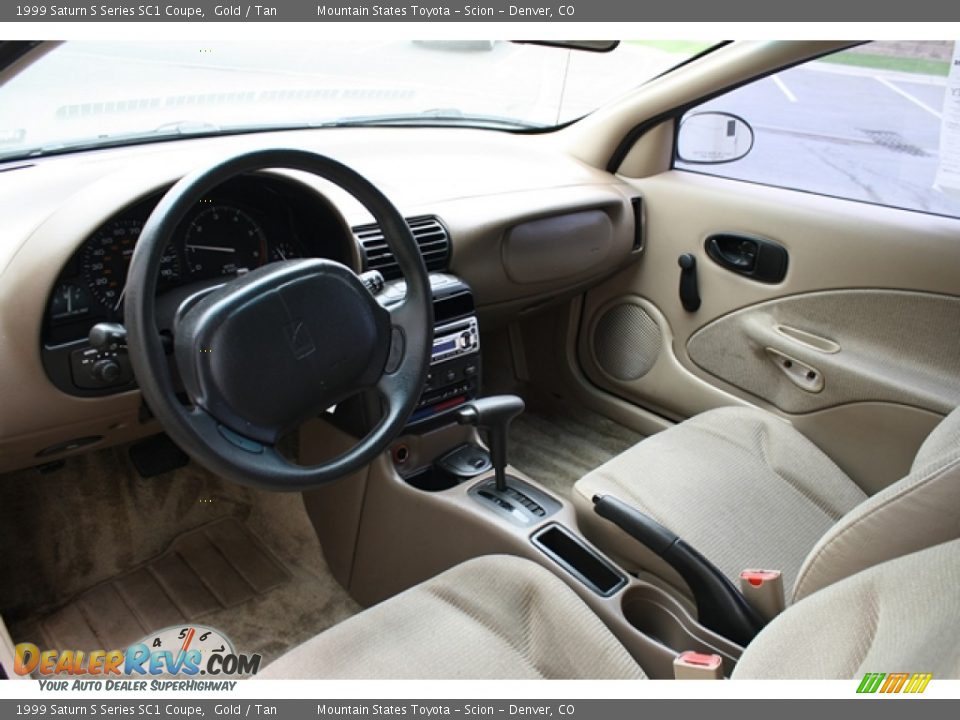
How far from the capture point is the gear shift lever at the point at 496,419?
5.41 feet

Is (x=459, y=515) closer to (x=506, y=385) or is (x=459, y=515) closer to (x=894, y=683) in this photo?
(x=894, y=683)

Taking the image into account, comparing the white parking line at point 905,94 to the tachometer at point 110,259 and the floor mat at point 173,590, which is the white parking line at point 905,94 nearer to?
the tachometer at point 110,259

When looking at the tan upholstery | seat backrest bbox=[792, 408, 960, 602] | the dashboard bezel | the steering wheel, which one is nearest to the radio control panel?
the dashboard bezel

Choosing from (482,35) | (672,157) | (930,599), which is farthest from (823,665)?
(672,157)

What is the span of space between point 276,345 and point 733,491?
99 centimetres

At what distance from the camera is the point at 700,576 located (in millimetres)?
1486

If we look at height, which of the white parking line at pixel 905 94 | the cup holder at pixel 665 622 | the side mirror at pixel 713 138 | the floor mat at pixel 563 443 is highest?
the white parking line at pixel 905 94

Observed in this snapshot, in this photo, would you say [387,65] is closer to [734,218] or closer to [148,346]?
[734,218]

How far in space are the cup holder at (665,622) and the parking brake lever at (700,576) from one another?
0.9 inches

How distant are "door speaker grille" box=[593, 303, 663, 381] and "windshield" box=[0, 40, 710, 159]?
0.61m

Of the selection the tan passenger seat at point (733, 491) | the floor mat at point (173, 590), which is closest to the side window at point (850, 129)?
the tan passenger seat at point (733, 491)

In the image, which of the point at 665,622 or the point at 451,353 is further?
the point at 451,353

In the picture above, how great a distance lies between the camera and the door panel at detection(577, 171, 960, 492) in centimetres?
190

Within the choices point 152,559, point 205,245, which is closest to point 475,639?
Answer: point 205,245
